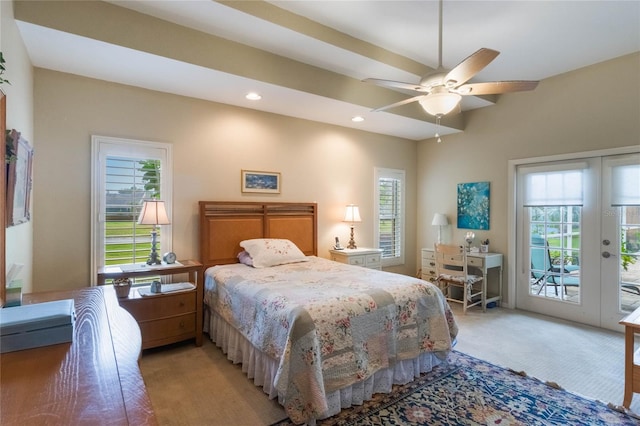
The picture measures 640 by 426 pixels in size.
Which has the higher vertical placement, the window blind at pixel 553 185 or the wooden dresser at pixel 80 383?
the window blind at pixel 553 185

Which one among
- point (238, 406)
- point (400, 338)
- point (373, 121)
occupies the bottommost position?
point (238, 406)

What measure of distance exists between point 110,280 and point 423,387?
2.96 m

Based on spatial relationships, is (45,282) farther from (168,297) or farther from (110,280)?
(168,297)

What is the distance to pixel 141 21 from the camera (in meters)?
2.60

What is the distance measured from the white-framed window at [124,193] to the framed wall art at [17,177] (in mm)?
965

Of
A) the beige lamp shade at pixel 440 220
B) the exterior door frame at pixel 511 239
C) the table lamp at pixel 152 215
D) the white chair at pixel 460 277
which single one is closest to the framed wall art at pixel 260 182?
the table lamp at pixel 152 215

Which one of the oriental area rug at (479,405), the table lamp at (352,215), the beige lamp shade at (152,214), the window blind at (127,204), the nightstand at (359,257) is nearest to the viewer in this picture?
the oriental area rug at (479,405)

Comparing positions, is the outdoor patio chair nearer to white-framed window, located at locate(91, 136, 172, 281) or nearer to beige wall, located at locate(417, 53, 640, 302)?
beige wall, located at locate(417, 53, 640, 302)

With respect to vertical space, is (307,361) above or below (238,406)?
above

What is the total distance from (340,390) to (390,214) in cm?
375

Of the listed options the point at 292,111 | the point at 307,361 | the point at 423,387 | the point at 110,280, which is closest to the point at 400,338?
the point at 423,387

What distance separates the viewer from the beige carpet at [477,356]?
2291mm

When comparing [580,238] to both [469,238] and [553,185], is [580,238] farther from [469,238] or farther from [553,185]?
[469,238]

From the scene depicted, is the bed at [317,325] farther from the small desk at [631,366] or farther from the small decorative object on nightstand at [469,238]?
the small decorative object on nightstand at [469,238]
